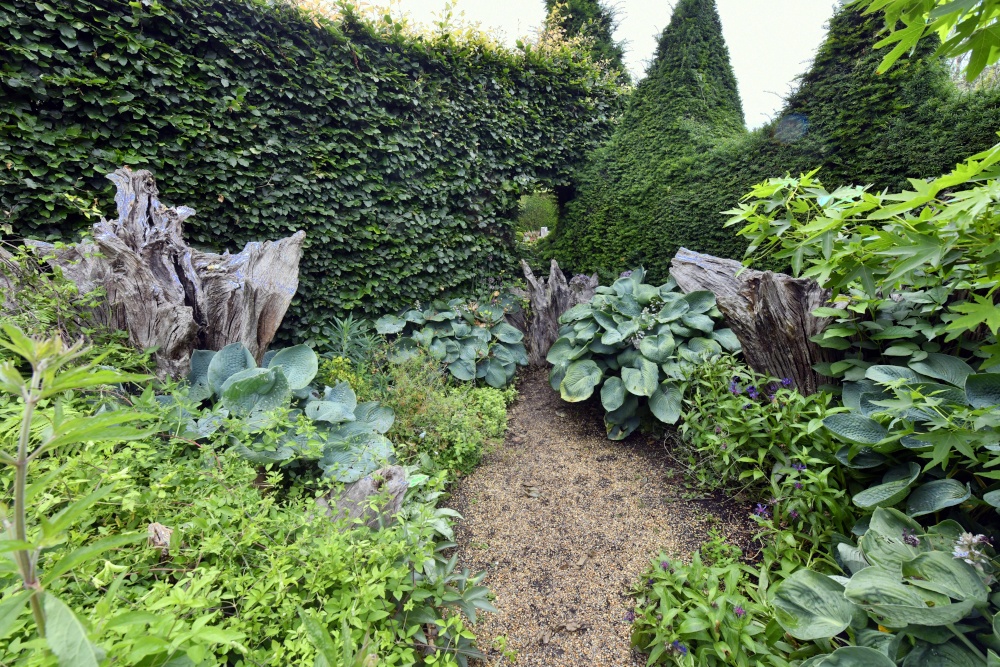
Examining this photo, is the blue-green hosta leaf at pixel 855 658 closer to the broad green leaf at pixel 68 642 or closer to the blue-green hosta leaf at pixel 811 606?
the blue-green hosta leaf at pixel 811 606

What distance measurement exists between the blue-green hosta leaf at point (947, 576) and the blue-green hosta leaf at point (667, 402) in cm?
170

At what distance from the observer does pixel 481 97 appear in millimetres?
5090

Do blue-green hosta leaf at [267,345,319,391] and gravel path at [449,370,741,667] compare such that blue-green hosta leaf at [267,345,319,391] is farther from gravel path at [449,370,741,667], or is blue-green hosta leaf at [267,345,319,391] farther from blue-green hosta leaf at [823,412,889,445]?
blue-green hosta leaf at [823,412,889,445]

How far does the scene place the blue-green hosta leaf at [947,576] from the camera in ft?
4.27

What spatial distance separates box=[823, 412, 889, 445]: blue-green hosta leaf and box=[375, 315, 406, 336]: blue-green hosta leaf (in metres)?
3.81

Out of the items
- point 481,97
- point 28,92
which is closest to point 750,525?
point 481,97

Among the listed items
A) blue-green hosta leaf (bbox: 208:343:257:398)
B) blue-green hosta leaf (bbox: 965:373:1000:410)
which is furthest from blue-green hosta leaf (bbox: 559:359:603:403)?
blue-green hosta leaf (bbox: 208:343:257:398)

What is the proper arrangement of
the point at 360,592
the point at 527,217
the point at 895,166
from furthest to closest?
the point at 527,217 < the point at 895,166 < the point at 360,592

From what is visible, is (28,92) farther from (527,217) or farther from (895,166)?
(527,217)

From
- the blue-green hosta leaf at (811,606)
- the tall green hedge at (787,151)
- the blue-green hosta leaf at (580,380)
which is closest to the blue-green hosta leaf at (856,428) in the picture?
the blue-green hosta leaf at (811,606)

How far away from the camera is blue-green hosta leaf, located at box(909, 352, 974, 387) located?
1.90m

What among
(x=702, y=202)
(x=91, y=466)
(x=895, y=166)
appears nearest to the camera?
(x=91, y=466)

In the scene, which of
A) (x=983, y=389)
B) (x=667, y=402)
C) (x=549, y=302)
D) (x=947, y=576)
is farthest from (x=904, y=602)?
(x=549, y=302)

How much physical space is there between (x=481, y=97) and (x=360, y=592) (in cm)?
529
